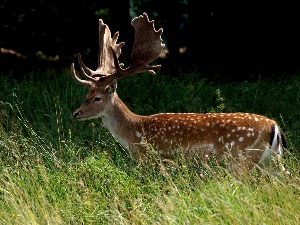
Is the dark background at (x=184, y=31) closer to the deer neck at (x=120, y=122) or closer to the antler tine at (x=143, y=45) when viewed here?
the antler tine at (x=143, y=45)

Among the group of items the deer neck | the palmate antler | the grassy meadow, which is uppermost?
the palmate antler

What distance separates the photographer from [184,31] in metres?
12.4

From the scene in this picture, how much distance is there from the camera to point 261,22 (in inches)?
466

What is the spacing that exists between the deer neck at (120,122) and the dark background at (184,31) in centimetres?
381

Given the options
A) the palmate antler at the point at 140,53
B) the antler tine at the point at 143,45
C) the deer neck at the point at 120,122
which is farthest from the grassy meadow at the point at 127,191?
the antler tine at the point at 143,45

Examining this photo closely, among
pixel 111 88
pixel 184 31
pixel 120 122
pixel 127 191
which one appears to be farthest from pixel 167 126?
pixel 184 31

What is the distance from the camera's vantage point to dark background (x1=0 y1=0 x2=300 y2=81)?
1176 cm

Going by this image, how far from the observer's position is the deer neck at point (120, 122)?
24.2 feet

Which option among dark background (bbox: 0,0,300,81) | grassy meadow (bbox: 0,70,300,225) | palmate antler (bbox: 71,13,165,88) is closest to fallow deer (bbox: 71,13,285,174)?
palmate antler (bbox: 71,13,165,88)

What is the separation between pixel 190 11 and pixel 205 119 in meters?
5.30

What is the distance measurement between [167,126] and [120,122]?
516 mm

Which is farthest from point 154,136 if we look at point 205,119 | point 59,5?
point 59,5

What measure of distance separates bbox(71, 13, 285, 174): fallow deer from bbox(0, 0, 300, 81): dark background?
3704mm

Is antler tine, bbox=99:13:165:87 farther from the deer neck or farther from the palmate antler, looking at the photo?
the deer neck
